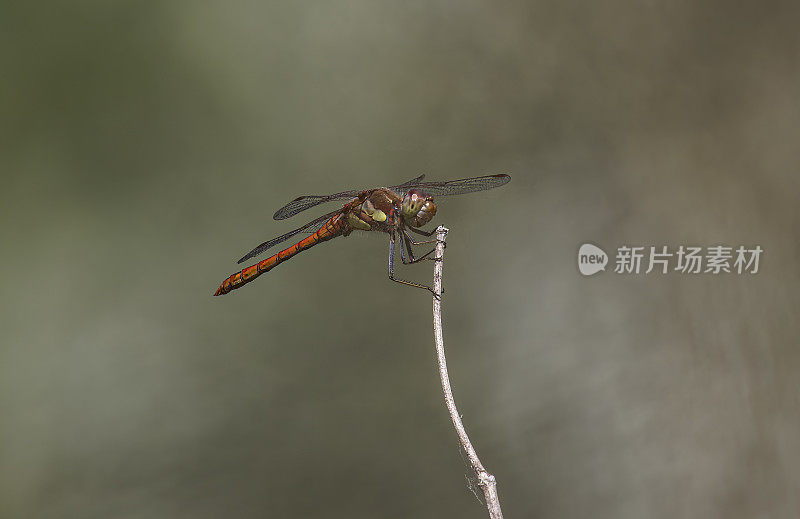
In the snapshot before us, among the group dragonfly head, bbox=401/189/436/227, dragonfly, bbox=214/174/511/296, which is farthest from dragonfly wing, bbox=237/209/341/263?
dragonfly head, bbox=401/189/436/227

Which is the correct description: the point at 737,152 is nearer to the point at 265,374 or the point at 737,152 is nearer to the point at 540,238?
the point at 540,238

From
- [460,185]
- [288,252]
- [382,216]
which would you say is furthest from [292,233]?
[460,185]

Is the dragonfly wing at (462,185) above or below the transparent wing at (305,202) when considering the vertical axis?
above

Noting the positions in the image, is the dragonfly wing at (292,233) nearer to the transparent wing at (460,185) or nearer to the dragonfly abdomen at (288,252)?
the dragonfly abdomen at (288,252)

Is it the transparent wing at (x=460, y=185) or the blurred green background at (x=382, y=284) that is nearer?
the transparent wing at (x=460, y=185)

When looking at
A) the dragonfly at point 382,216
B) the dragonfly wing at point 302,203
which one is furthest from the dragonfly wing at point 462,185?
the dragonfly wing at point 302,203

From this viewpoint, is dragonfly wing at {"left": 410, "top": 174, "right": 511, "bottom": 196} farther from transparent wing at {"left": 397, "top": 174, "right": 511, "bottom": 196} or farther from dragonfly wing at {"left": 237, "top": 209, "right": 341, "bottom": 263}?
dragonfly wing at {"left": 237, "top": 209, "right": 341, "bottom": 263}

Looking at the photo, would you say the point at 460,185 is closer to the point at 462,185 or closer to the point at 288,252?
the point at 462,185
